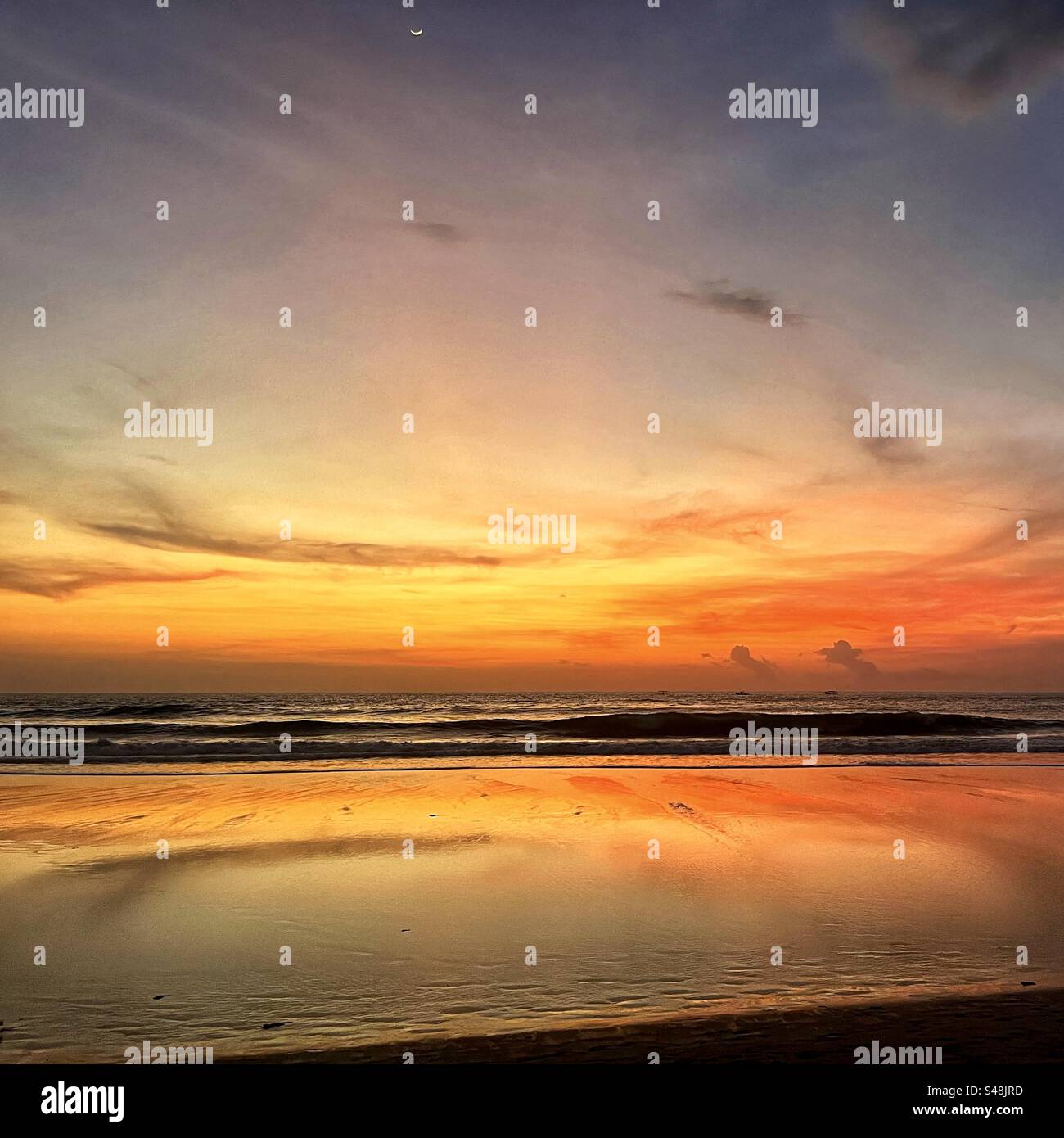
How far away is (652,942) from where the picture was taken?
26.1 feet

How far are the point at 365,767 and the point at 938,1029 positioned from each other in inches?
862

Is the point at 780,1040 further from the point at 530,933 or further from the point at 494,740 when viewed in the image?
the point at 494,740

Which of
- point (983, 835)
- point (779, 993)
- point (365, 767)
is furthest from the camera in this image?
point (365, 767)

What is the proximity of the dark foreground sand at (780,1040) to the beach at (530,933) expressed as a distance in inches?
1.0

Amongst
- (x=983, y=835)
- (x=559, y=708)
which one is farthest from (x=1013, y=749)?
(x=559, y=708)

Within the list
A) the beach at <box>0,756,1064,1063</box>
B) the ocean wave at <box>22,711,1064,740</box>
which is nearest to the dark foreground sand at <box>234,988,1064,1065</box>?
the beach at <box>0,756,1064,1063</box>

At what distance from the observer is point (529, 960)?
745 centimetres

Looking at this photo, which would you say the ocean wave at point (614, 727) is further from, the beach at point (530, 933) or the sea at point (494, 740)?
the beach at point (530, 933)

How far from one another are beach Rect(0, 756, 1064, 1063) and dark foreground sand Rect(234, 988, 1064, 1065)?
0.08ft

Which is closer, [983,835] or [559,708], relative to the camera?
[983,835]

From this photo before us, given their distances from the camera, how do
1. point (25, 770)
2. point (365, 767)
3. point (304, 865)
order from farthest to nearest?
point (365, 767), point (25, 770), point (304, 865)

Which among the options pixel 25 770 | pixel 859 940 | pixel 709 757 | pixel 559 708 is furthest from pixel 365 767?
pixel 559 708

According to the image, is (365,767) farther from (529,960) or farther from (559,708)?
(559,708)
